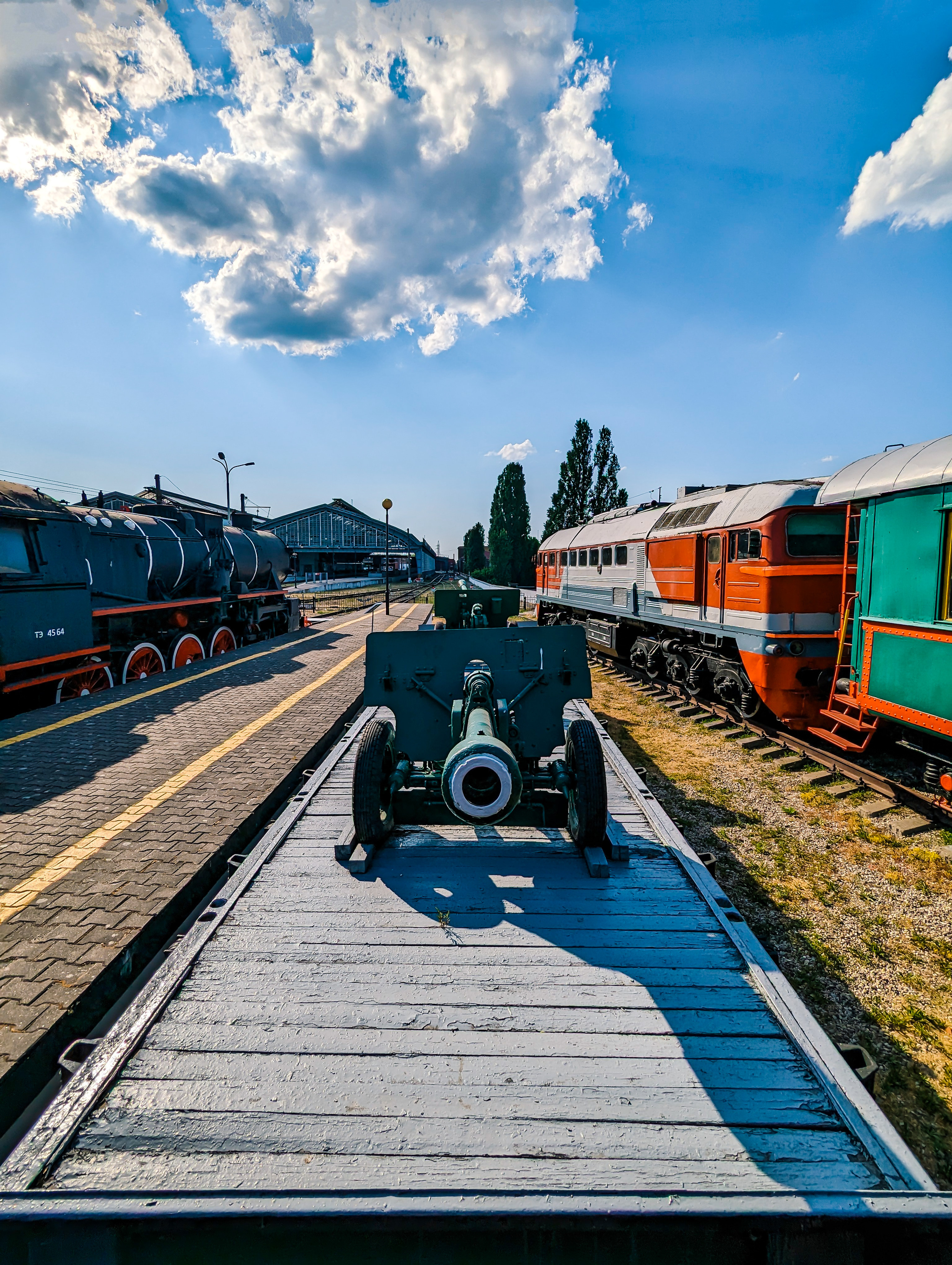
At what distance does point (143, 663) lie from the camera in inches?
479

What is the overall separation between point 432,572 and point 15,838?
3226 inches

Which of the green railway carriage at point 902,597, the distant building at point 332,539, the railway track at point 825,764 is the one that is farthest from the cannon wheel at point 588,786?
the distant building at point 332,539

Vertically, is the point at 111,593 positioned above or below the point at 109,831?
above

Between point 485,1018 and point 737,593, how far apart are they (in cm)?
741

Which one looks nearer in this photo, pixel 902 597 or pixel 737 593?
pixel 902 597

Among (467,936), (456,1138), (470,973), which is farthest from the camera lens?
(467,936)

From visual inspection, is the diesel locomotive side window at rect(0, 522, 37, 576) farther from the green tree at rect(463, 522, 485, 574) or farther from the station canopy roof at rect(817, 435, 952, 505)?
the green tree at rect(463, 522, 485, 574)

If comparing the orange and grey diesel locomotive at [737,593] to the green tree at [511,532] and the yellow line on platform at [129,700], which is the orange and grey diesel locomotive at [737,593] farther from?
the green tree at [511,532]

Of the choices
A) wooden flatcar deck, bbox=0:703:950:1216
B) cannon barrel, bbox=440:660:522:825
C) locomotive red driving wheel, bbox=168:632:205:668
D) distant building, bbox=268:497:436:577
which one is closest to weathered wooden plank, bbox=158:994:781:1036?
wooden flatcar deck, bbox=0:703:950:1216

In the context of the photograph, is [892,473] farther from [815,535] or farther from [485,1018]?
[485,1018]

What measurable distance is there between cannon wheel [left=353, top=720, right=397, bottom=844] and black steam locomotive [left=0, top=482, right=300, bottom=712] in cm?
675

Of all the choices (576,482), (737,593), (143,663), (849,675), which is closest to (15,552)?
(143,663)

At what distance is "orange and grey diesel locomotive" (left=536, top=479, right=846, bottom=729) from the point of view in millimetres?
7859

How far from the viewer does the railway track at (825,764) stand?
6066 millimetres
